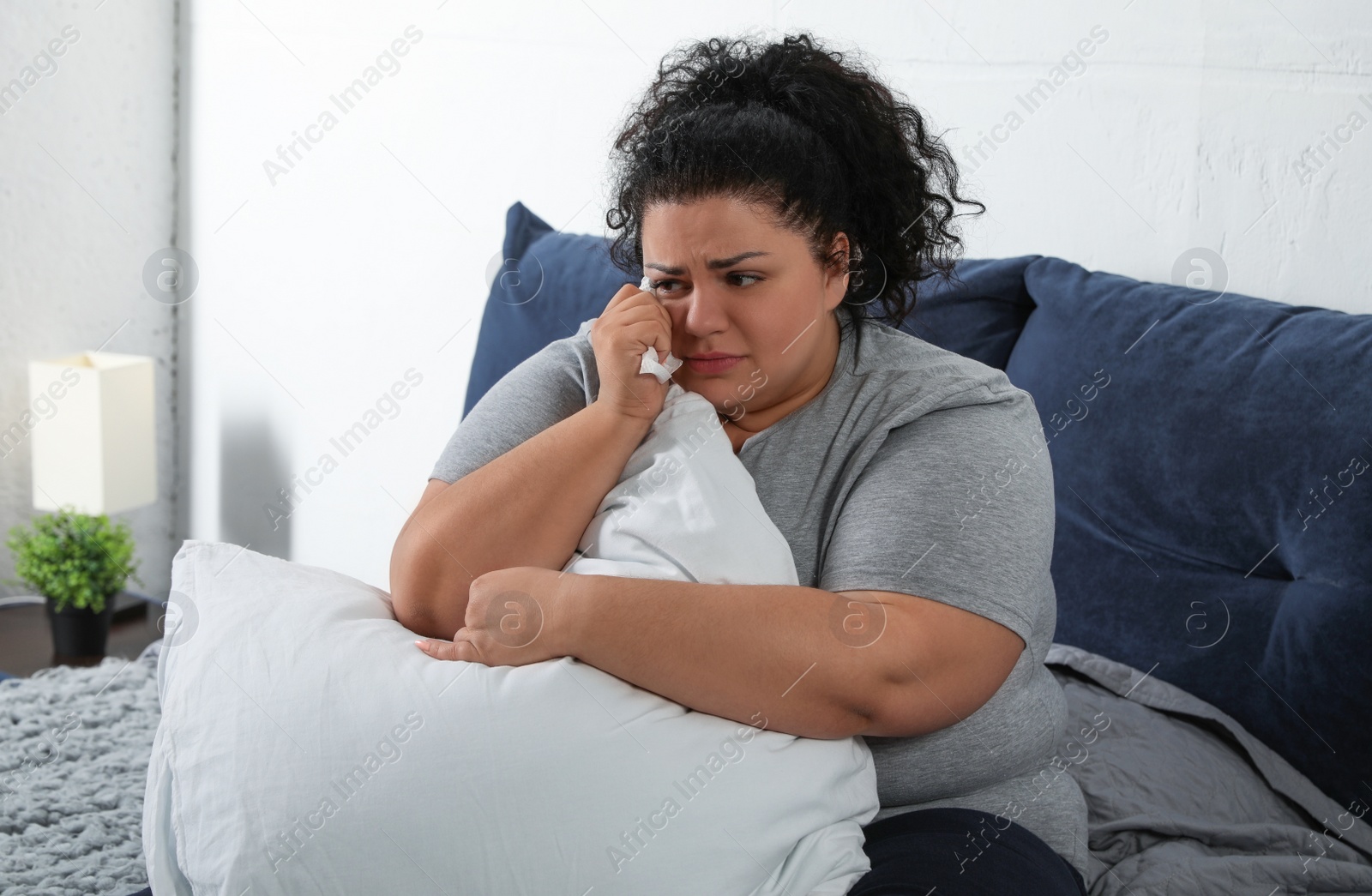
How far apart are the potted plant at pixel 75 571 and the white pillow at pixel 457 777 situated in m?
1.56

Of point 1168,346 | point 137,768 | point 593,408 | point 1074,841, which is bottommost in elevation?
point 137,768

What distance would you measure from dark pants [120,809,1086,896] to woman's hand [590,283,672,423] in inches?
18.4

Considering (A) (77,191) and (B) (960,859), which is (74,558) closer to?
(A) (77,191)

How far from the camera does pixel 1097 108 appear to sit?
1.56m

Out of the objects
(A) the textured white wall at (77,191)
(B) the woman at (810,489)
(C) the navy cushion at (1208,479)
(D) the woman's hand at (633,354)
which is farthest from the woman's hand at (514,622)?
(A) the textured white wall at (77,191)

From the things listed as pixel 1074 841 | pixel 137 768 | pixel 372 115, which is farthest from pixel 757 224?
pixel 372 115

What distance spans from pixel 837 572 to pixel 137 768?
0.98 metres

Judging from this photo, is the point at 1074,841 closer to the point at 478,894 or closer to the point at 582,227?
the point at 478,894

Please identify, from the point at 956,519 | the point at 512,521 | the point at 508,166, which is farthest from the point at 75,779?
the point at 508,166

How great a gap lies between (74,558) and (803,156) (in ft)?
6.28

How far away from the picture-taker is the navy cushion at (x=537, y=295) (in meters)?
1.70

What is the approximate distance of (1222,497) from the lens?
1263mm

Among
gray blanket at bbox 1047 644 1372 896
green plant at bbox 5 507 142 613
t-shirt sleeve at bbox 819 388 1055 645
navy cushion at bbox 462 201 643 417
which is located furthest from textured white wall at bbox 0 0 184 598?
gray blanket at bbox 1047 644 1372 896

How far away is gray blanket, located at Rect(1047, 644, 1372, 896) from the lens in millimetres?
1079
